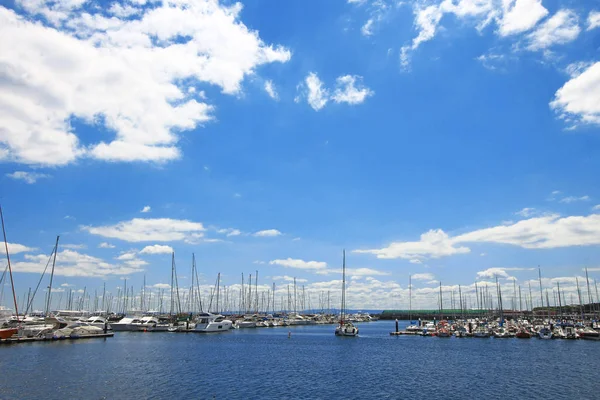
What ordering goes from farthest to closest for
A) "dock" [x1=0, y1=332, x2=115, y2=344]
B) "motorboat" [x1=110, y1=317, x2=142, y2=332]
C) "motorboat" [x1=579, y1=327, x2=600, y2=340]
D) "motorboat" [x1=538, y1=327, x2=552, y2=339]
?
"motorboat" [x1=110, y1=317, x2=142, y2=332] < "motorboat" [x1=538, y1=327, x2=552, y2=339] < "motorboat" [x1=579, y1=327, x2=600, y2=340] < "dock" [x1=0, y1=332, x2=115, y2=344]

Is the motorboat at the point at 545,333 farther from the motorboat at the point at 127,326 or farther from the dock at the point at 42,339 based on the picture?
the motorboat at the point at 127,326

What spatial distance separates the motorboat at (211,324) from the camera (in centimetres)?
13350

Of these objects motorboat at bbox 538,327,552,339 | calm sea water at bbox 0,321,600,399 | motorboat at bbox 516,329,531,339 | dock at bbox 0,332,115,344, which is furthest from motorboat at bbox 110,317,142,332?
motorboat at bbox 538,327,552,339

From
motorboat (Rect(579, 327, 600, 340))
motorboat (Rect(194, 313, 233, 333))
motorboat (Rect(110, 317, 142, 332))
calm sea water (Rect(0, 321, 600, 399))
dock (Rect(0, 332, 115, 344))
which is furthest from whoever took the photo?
motorboat (Rect(110, 317, 142, 332))

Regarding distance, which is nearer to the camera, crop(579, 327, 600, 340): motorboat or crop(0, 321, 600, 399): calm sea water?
crop(0, 321, 600, 399): calm sea water

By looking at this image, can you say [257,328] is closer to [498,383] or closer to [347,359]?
[347,359]

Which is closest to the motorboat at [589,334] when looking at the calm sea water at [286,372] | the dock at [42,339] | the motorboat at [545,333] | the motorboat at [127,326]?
the motorboat at [545,333]

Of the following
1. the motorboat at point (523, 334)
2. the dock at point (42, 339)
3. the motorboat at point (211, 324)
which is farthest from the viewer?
the motorboat at point (211, 324)

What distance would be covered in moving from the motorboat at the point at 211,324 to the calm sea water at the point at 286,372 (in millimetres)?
45001

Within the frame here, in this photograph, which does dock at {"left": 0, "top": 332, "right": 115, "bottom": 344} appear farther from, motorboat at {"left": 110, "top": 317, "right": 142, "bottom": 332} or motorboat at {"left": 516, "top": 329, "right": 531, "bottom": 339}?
motorboat at {"left": 516, "top": 329, "right": 531, "bottom": 339}

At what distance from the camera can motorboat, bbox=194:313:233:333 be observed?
133500mm

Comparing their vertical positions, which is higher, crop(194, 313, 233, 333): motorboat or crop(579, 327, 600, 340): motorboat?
crop(194, 313, 233, 333): motorboat

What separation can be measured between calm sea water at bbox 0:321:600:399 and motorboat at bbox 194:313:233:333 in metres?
45.0

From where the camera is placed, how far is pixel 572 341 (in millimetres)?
110250
